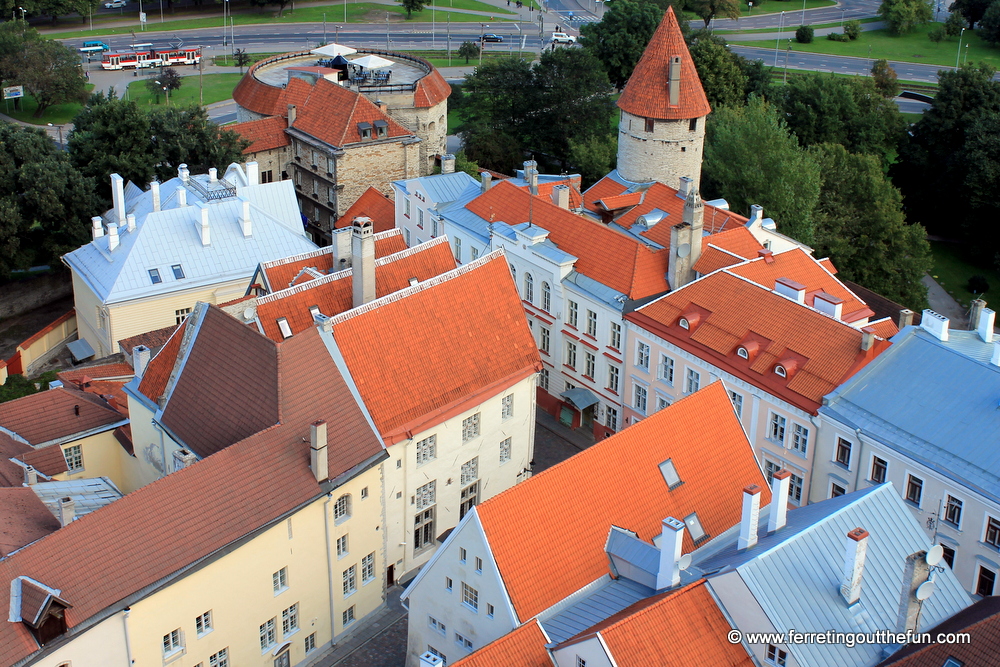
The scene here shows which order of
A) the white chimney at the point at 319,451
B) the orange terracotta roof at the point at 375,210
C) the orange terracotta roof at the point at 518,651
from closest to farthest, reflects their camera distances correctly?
the orange terracotta roof at the point at 518,651
the white chimney at the point at 319,451
the orange terracotta roof at the point at 375,210

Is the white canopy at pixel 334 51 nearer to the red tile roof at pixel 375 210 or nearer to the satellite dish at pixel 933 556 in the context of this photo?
the red tile roof at pixel 375 210

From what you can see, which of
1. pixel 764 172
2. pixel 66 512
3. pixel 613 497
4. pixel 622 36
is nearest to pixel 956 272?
pixel 764 172

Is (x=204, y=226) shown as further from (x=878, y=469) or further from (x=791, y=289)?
(x=878, y=469)

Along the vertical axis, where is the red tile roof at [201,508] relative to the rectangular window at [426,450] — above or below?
above

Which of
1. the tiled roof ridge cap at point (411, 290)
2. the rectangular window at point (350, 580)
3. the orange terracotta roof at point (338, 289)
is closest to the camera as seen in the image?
the rectangular window at point (350, 580)

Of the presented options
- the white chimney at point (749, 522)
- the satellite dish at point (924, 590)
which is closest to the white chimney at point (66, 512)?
the white chimney at point (749, 522)

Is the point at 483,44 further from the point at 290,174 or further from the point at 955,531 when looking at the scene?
the point at 955,531

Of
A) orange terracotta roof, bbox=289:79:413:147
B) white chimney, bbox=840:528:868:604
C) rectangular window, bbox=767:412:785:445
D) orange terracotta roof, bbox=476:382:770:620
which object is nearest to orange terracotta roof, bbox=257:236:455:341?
orange terracotta roof, bbox=476:382:770:620

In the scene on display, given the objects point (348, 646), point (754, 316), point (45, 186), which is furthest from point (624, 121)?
point (348, 646)
